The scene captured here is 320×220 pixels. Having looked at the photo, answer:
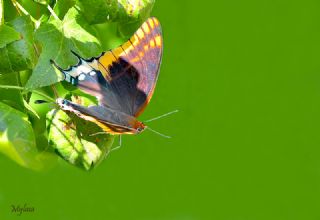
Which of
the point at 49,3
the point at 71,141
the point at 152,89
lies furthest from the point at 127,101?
the point at 49,3

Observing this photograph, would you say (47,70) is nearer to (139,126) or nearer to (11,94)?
(11,94)

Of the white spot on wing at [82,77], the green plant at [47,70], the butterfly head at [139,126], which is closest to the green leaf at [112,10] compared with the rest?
the green plant at [47,70]

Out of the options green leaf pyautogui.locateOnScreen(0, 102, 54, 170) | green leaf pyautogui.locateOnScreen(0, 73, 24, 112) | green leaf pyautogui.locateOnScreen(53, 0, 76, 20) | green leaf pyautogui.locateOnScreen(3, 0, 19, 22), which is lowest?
green leaf pyautogui.locateOnScreen(0, 102, 54, 170)

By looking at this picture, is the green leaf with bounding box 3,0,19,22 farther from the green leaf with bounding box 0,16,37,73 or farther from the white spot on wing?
the white spot on wing

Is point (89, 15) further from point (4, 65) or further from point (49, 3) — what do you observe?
point (4, 65)

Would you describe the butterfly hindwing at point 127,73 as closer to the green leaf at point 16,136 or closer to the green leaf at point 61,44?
the green leaf at point 61,44

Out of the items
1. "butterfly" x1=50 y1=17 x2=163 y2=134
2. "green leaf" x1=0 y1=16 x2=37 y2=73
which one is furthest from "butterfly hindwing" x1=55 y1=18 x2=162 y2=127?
"green leaf" x1=0 y1=16 x2=37 y2=73

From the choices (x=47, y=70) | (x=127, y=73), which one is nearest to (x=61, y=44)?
(x=47, y=70)
